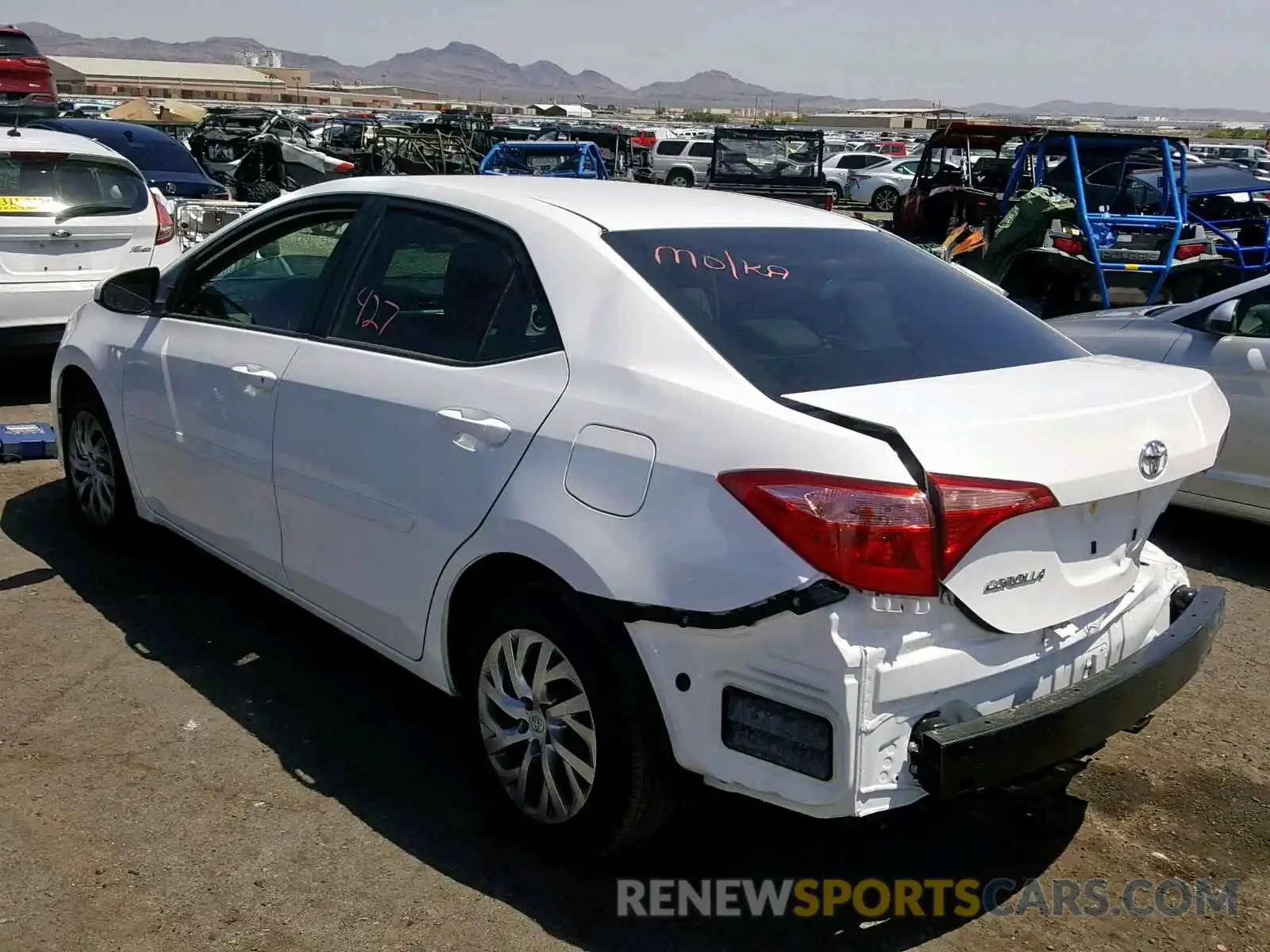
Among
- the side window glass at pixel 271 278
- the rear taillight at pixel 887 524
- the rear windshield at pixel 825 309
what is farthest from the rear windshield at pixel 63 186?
the rear taillight at pixel 887 524

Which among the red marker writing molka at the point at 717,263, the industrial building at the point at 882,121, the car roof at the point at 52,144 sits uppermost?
the car roof at the point at 52,144

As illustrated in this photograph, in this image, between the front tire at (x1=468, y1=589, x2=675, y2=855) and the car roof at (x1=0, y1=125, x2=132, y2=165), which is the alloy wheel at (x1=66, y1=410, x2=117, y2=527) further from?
the car roof at (x1=0, y1=125, x2=132, y2=165)

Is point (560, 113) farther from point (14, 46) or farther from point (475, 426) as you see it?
point (475, 426)

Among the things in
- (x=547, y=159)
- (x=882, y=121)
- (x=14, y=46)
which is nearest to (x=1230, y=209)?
(x=547, y=159)

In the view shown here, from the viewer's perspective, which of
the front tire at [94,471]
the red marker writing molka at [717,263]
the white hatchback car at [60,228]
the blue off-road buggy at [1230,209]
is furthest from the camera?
the blue off-road buggy at [1230,209]

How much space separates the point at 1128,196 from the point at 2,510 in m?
11.5

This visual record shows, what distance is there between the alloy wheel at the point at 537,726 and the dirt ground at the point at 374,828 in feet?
0.63

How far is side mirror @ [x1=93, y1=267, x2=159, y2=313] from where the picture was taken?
4754 millimetres

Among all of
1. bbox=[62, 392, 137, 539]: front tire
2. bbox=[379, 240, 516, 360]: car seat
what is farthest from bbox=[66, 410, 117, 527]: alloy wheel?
bbox=[379, 240, 516, 360]: car seat

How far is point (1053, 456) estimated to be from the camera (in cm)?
269

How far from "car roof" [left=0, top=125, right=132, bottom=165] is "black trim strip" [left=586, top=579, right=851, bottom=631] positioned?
21.2ft

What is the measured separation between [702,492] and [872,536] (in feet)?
1.26

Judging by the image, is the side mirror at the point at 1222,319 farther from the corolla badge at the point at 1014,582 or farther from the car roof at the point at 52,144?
the car roof at the point at 52,144

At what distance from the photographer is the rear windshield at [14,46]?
26641 millimetres
